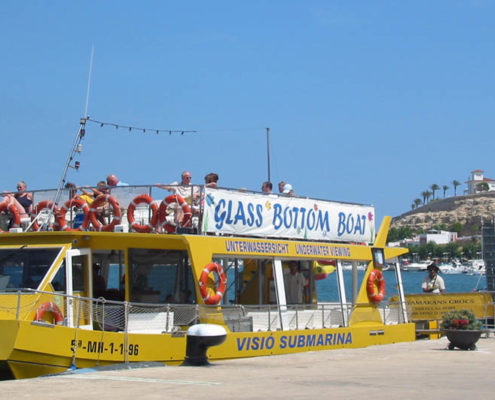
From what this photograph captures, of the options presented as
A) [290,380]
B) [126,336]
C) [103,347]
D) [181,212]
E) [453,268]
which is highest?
[453,268]

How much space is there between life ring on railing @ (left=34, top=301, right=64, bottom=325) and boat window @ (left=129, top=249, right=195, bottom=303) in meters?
1.77

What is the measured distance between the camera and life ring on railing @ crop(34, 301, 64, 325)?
12977 millimetres

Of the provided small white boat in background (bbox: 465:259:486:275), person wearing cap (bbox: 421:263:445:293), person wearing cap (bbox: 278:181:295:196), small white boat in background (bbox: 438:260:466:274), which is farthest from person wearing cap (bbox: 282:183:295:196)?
small white boat in background (bbox: 438:260:466:274)

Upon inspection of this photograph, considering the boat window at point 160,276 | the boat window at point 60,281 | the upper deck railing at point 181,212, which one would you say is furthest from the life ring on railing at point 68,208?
the boat window at point 60,281

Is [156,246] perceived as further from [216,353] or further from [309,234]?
[309,234]

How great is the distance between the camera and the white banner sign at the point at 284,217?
51.3 ft

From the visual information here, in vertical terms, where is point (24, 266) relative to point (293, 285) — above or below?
above

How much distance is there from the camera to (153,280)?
49.2 feet

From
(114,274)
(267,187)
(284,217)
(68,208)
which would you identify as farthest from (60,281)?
(267,187)

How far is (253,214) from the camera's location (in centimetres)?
1647

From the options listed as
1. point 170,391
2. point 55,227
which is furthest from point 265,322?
point 170,391

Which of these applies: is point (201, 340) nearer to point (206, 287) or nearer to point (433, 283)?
point (206, 287)

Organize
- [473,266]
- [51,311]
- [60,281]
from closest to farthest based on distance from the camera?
1. [51,311]
2. [60,281]
3. [473,266]

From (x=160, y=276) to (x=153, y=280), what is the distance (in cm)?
14
